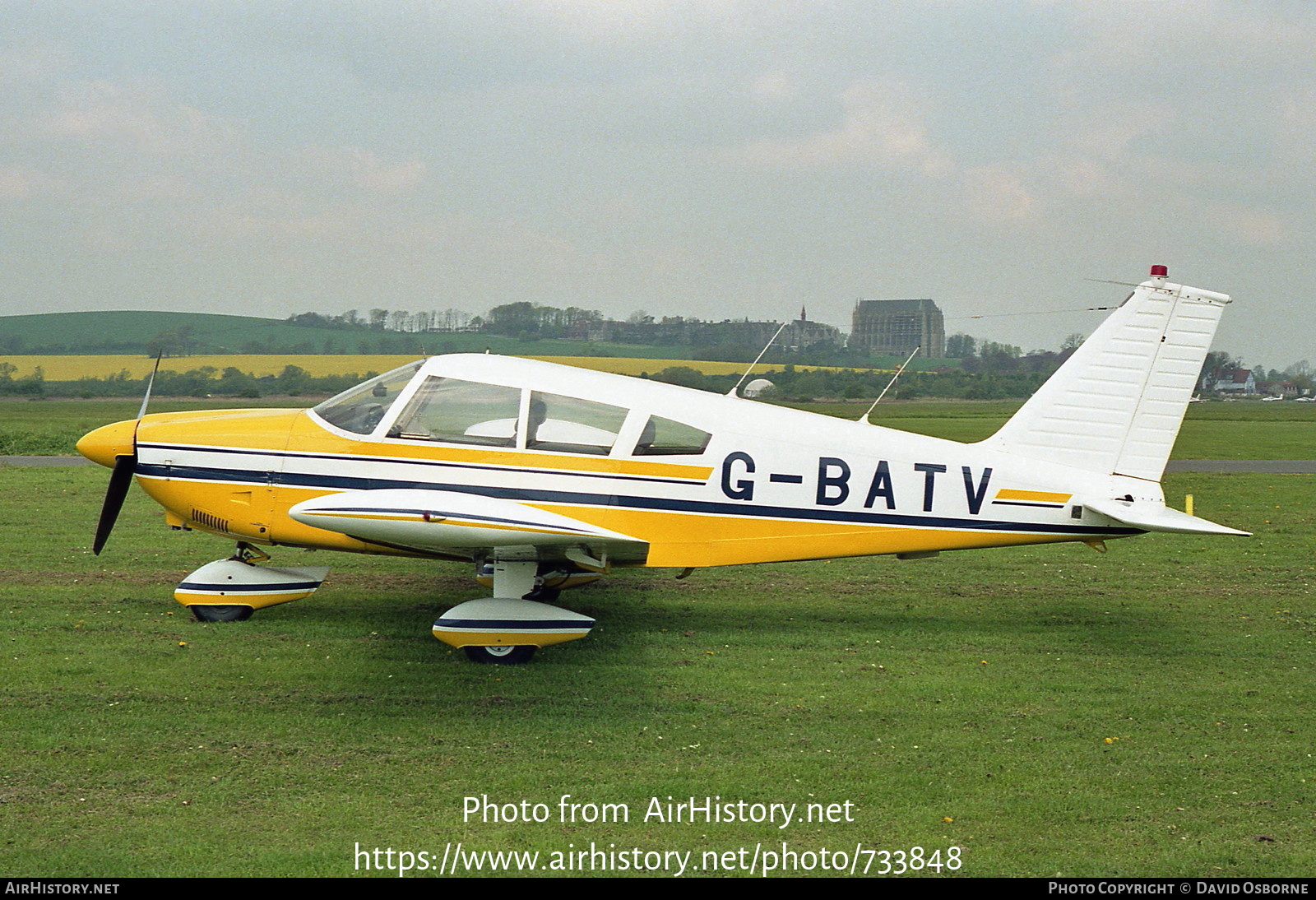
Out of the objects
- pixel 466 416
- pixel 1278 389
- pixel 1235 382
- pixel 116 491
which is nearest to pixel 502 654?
pixel 466 416

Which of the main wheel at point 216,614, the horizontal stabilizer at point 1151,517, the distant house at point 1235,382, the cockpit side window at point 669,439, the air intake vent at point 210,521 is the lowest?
the main wheel at point 216,614

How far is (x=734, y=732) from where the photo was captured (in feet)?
18.5

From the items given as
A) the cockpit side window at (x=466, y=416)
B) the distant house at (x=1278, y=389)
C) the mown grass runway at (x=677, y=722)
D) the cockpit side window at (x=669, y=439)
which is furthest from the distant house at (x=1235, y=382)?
the cockpit side window at (x=466, y=416)

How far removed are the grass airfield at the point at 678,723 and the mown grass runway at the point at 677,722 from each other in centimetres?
2

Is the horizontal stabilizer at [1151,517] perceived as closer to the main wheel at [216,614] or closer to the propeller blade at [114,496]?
the main wheel at [216,614]

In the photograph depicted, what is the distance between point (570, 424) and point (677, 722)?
7.75 feet

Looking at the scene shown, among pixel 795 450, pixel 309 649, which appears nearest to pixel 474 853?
pixel 309 649

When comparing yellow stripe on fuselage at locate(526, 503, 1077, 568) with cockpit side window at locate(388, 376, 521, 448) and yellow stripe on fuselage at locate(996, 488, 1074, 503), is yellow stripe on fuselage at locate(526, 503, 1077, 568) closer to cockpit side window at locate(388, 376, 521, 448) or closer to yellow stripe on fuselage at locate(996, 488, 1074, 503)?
yellow stripe on fuselage at locate(996, 488, 1074, 503)

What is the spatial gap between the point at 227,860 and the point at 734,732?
2676 millimetres

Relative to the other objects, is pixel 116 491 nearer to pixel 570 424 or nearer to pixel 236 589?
pixel 236 589

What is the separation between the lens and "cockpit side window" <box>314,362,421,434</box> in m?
7.30

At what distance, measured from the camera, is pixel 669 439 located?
7.23 metres

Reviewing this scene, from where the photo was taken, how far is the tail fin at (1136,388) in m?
7.55

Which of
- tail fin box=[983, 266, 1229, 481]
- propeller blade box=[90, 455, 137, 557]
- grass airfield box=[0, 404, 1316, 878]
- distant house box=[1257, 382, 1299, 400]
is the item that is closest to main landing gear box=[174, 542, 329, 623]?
grass airfield box=[0, 404, 1316, 878]
